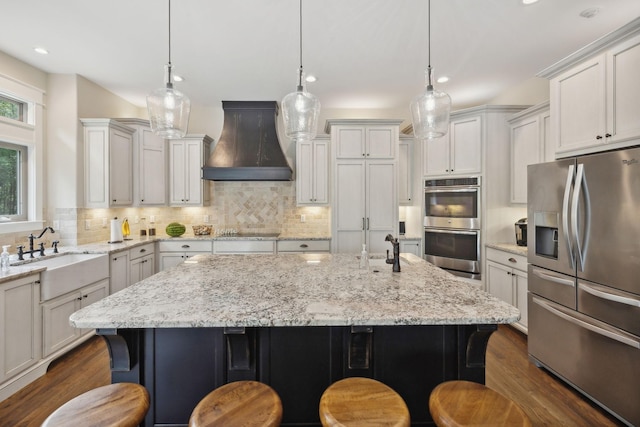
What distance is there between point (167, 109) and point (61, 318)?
2.36m

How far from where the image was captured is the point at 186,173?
4500 mm

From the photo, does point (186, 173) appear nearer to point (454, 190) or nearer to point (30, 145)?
point (30, 145)

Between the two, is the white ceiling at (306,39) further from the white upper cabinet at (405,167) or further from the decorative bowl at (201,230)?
the decorative bowl at (201,230)

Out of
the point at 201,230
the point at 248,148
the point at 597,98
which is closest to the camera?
the point at 597,98

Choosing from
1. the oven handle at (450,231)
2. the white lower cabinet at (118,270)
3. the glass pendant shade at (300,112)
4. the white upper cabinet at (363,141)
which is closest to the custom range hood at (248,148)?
the white upper cabinet at (363,141)

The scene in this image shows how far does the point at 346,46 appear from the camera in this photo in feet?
9.45

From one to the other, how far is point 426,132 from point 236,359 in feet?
5.67

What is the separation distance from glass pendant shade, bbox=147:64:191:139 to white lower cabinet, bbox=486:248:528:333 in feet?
11.1

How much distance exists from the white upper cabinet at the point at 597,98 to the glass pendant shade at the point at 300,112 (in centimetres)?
201

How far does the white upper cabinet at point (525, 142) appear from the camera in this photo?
10.4 feet

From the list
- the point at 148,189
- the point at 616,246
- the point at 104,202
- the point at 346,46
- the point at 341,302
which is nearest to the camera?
the point at 341,302

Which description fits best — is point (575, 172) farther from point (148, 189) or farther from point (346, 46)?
point (148, 189)

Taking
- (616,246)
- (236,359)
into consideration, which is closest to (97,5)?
(236,359)

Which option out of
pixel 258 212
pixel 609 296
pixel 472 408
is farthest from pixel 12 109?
pixel 609 296
